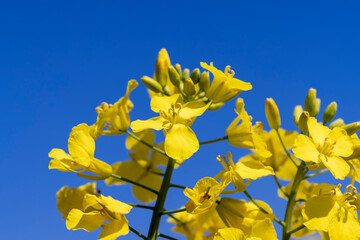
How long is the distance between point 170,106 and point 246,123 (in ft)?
1.67

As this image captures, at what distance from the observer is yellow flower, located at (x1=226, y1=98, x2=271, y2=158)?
292 centimetres

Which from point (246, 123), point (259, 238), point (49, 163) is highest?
point (246, 123)

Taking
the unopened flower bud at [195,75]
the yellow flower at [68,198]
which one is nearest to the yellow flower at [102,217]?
the yellow flower at [68,198]

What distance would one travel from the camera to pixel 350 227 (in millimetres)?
2535

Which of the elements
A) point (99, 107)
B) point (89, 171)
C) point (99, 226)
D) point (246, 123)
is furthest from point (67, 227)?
point (246, 123)

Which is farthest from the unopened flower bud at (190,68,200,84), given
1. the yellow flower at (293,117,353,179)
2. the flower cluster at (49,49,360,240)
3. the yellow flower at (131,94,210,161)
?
the yellow flower at (293,117,353,179)

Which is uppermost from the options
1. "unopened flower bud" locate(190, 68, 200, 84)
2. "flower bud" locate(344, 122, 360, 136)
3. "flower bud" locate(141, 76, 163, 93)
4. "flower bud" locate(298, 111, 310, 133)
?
"unopened flower bud" locate(190, 68, 200, 84)

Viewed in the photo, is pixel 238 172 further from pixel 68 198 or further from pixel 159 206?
pixel 68 198

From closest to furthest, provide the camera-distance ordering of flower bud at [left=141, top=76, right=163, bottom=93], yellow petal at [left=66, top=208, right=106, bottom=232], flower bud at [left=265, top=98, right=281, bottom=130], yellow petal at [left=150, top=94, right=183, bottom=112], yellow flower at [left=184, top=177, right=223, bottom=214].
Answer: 1. yellow flower at [left=184, top=177, right=223, bottom=214]
2. yellow petal at [left=66, top=208, right=106, bottom=232]
3. yellow petal at [left=150, top=94, right=183, bottom=112]
4. flower bud at [left=265, top=98, right=281, bottom=130]
5. flower bud at [left=141, top=76, right=163, bottom=93]

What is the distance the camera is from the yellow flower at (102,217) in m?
2.56

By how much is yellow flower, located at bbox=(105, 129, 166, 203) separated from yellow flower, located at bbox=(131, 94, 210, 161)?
0.67 metres

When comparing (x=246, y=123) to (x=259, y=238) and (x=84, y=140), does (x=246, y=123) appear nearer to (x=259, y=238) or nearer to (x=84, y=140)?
(x=259, y=238)

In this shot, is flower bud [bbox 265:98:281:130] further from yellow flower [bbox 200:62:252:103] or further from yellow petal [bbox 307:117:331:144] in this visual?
yellow petal [bbox 307:117:331:144]

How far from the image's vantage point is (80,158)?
2725 mm
